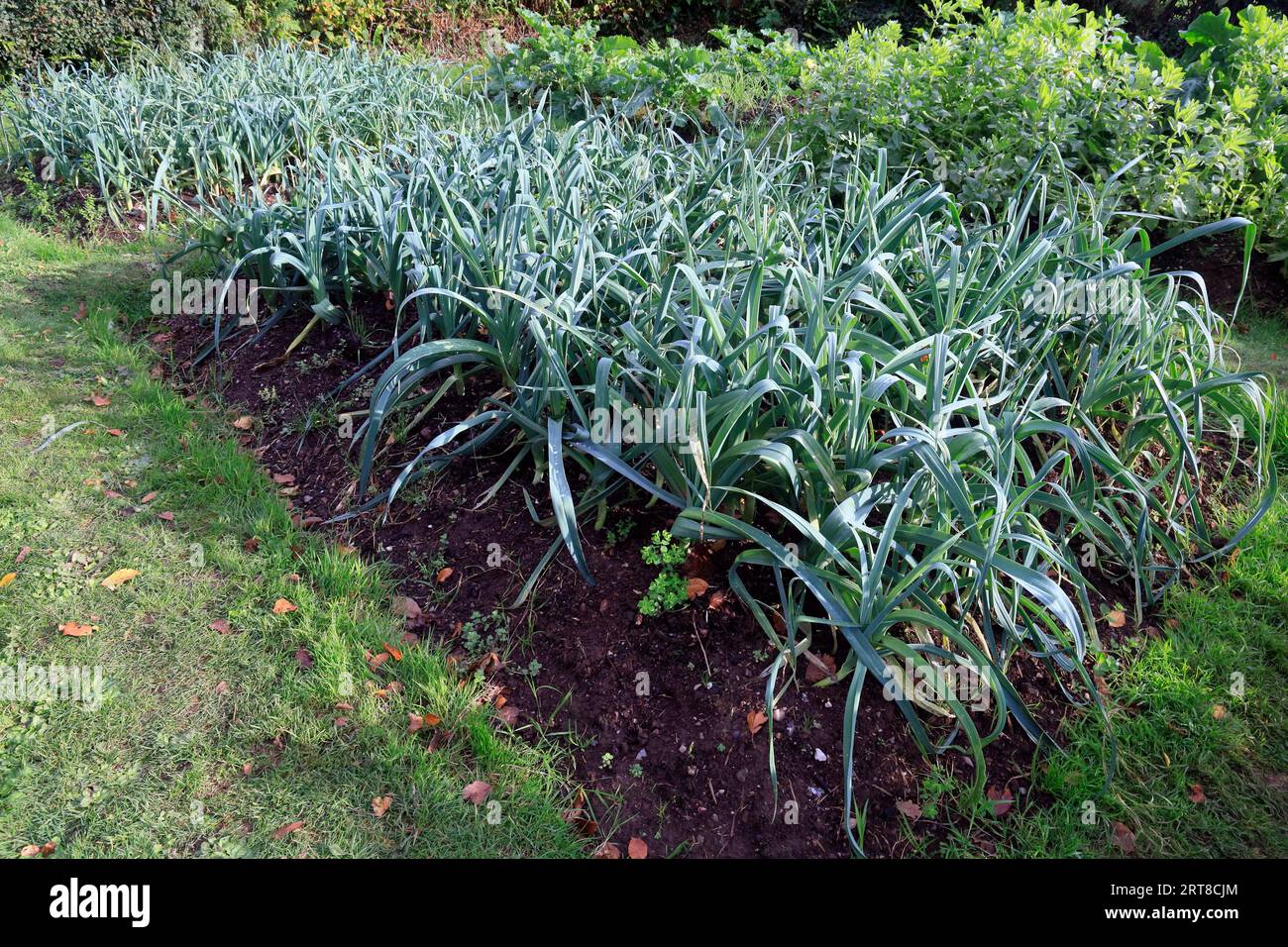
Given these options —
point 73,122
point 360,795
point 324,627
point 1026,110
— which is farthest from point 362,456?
point 73,122

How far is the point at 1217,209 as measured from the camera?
3.59 metres

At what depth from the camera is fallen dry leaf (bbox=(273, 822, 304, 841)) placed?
76.4 inches

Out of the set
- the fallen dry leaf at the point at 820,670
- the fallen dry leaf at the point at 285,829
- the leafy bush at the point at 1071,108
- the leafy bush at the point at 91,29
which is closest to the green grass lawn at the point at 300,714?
the fallen dry leaf at the point at 285,829

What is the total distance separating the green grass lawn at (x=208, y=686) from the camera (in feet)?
6.45

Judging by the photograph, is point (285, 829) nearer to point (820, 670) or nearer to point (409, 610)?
point (409, 610)

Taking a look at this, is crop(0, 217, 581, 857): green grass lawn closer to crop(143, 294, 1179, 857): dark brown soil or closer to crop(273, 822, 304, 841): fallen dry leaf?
crop(273, 822, 304, 841): fallen dry leaf

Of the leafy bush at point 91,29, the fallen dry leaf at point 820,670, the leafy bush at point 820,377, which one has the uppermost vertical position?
the leafy bush at point 91,29

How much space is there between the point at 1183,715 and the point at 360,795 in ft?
6.56

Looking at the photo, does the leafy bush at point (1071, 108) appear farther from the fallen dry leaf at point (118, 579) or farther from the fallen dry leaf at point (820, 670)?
the fallen dry leaf at point (118, 579)

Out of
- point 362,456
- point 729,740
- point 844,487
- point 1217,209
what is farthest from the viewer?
point 1217,209

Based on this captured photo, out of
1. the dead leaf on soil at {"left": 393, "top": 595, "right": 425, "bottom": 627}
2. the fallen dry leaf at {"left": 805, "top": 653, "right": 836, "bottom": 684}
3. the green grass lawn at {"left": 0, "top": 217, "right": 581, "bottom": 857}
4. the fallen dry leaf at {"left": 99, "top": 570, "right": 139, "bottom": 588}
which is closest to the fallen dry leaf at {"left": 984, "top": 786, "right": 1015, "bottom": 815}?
the fallen dry leaf at {"left": 805, "top": 653, "right": 836, "bottom": 684}

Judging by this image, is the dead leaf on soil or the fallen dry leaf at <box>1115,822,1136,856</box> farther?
the dead leaf on soil

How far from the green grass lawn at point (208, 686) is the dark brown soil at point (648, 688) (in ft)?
0.39
